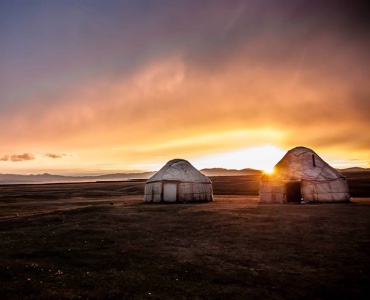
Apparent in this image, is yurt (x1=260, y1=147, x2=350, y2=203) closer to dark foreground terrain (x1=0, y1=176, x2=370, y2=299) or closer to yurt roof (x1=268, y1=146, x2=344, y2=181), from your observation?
yurt roof (x1=268, y1=146, x2=344, y2=181)

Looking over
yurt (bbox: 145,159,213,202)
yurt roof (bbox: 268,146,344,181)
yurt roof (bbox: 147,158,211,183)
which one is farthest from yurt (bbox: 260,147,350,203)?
yurt roof (bbox: 147,158,211,183)

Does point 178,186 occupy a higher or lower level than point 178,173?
lower

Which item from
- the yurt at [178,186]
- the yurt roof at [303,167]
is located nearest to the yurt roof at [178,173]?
the yurt at [178,186]

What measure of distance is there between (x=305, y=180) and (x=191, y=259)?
2146cm

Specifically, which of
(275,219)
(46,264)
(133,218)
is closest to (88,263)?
(46,264)

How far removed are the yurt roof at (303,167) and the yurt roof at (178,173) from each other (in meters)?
8.37

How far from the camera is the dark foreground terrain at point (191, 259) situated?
8.11 m

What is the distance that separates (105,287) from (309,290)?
540 cm

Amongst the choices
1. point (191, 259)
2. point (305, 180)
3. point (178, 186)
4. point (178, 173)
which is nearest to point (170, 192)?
point (178, 186)

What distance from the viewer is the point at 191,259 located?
11.0 m

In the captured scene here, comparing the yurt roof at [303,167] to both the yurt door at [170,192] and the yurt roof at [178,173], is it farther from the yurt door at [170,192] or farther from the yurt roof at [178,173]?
the yurt door at [170,192]

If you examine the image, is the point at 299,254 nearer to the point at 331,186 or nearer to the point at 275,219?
the point at 275,219

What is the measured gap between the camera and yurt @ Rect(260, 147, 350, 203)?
28.7 metres

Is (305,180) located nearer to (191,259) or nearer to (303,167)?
(303,167)
